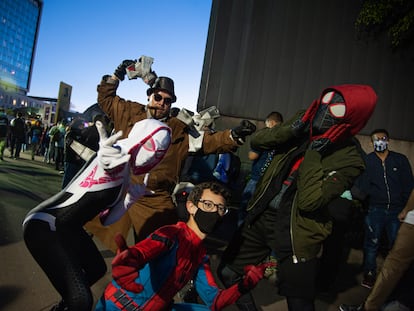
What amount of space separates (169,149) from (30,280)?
1.77 meters

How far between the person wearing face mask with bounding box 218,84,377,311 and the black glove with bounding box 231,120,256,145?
0.16 m

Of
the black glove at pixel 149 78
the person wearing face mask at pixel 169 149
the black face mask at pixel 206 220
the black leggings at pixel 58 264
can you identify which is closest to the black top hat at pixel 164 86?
the person wearing face mask at pixel 169 149

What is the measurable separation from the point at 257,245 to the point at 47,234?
1.42 m

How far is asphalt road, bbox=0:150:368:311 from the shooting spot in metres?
2.43

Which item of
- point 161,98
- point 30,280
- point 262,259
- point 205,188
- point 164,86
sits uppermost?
point 164,86

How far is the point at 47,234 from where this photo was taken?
4.93 feet

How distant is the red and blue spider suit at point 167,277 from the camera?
150cm

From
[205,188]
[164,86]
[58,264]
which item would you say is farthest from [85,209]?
[164,86]

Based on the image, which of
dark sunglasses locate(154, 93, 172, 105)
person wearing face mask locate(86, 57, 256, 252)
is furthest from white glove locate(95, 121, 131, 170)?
dark sunglasses locate(154, 93, 172, 105)

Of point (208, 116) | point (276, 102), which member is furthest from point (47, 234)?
point (276, 102)

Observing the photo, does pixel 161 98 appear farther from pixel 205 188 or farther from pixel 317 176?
pixel 317 176

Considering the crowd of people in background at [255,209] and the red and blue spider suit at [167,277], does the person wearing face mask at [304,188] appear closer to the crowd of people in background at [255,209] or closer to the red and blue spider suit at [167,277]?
the crowd of people in background at [255,209]

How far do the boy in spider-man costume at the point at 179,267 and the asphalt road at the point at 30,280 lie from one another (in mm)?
1239

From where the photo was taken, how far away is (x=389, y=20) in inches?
320
